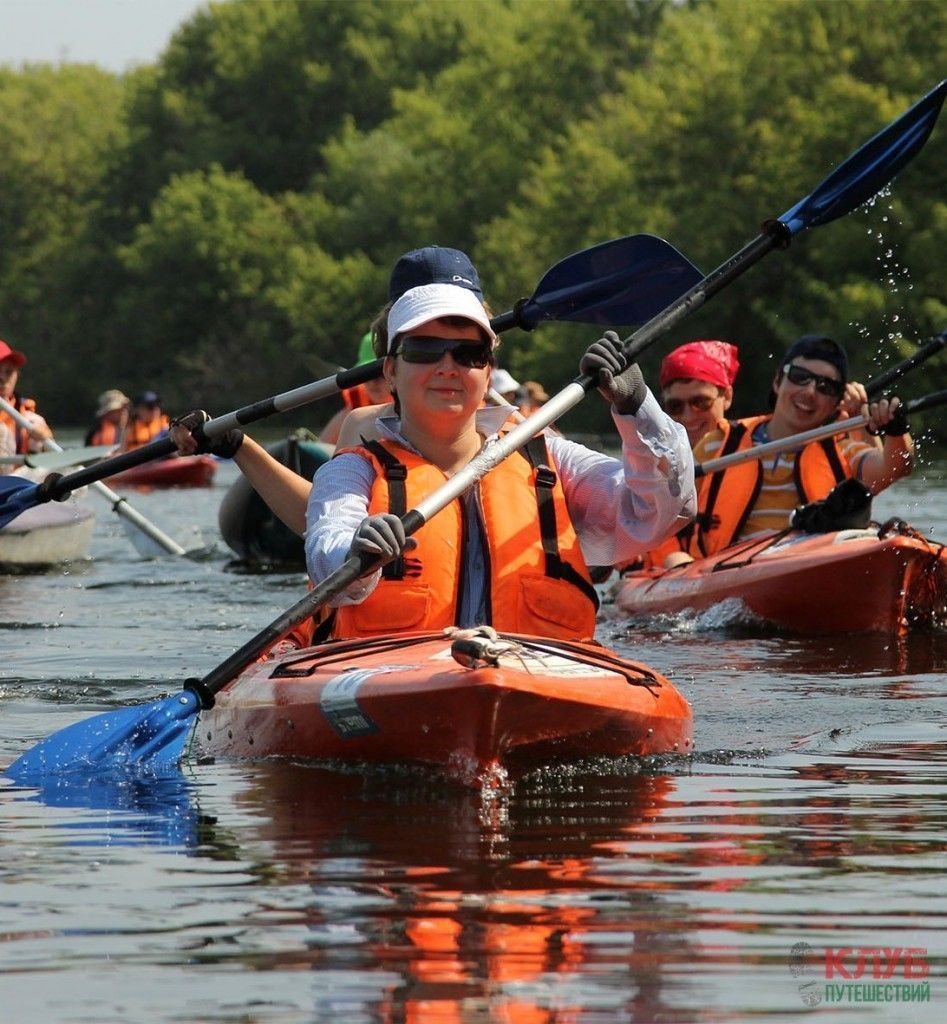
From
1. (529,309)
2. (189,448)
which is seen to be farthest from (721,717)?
(189,448)

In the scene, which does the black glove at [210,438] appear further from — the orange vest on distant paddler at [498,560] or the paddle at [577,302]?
the orange vest on distant paddler at [498,560]

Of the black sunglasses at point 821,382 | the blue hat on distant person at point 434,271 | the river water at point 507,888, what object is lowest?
the river water at point 507,888

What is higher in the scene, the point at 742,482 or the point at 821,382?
the point at 821,382

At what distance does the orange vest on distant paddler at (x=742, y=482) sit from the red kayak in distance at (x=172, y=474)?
14.2 m

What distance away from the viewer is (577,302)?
6.94m

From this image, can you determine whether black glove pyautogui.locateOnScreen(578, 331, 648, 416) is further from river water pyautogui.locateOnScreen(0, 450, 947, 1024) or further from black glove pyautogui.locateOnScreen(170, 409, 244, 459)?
black glove pyautogui.locateOnScreen(170, 409, 244, 459)

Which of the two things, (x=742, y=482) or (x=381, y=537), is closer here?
(x=381, y=537)

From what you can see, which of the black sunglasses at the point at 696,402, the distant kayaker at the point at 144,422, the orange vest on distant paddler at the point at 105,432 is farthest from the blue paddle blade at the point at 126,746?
the distant kayaker at the point at 144,422

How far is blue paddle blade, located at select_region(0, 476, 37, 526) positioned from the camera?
278 inches

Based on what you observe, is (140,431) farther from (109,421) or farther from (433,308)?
(433,308)

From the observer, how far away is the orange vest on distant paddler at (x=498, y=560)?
17.6ft

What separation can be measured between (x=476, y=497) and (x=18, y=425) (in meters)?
8.84

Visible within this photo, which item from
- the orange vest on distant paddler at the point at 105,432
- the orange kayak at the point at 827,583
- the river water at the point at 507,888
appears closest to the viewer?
the river water at the point at 507,888

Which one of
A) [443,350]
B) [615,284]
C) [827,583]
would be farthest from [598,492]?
[827,583]
